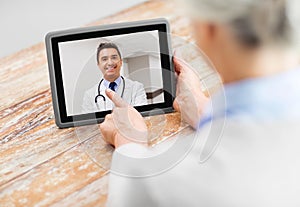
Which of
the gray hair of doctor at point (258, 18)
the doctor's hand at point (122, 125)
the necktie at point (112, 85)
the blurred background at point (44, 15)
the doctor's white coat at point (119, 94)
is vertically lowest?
the doctor's hand at point (122, 125)

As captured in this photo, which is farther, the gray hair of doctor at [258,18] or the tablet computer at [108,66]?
the tablet computer at [108,66]

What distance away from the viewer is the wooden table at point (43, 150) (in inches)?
50.9

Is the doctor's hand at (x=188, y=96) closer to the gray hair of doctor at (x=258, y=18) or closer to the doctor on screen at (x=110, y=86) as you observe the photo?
the doctor on screen at (x=110, y=86)

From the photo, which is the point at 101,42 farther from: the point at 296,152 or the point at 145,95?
the point at 296,152

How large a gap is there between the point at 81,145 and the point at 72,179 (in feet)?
0.41

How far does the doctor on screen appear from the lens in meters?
1.42

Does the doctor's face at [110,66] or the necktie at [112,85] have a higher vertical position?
the doctor's face at [110,66]

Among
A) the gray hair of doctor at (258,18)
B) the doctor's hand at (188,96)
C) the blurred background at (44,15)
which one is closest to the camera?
the gray hair of doctor at (258,18)

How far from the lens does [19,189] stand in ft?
4.33

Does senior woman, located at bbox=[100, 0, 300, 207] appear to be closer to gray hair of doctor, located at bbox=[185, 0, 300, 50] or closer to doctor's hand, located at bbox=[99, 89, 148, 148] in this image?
gray hair of doctor, located at bbox=[185, 0, 300, 50]

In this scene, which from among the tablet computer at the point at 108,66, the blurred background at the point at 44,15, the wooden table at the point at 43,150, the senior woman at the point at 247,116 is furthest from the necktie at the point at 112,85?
the blurred background at the point at 44,15

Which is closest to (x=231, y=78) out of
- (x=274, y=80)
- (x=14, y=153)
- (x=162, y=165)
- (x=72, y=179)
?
(x=274, y=80)

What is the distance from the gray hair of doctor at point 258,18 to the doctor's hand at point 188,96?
0.56 metres

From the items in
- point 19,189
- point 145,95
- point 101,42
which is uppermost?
point 101,42
